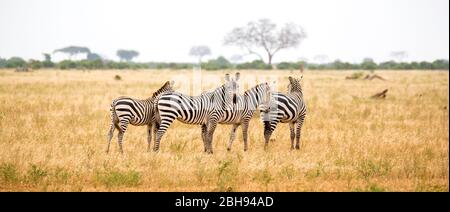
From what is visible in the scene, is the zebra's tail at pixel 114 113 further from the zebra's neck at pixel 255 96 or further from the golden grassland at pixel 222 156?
the zebra's neck at pixel 255 96

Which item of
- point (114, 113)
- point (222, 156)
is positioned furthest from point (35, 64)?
point (222, 156)

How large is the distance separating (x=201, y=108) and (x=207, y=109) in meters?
0.12

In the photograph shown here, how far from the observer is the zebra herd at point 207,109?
36.4ft

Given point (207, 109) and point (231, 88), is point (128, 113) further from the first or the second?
point (231, 88)

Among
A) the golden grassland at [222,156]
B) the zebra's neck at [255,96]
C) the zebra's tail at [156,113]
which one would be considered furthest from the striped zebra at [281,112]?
the zebra's tail at [156,113]

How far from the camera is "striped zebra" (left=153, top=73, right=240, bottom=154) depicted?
11.1 m

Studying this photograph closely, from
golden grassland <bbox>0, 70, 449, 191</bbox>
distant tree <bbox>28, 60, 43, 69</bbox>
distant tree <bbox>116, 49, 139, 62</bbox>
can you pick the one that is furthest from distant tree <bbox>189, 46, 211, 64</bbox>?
golden grassland <bbox>0, 70, 449, 191</bbox>

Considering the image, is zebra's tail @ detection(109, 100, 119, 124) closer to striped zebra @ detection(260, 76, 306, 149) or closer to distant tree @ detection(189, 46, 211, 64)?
striped zebra @ detection(260, 76, 306, 149)

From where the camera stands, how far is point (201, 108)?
11.3m

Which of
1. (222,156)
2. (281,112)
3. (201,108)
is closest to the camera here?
(222,156)

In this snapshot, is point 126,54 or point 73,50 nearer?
point 73,50

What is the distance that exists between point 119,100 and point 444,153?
6.37m

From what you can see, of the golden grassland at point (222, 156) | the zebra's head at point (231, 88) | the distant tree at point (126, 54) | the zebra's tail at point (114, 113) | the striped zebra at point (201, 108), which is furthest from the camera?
the distant tree at point (126, 54)
